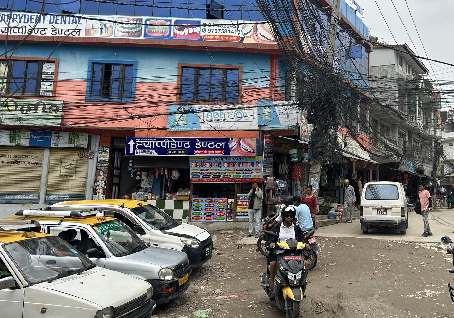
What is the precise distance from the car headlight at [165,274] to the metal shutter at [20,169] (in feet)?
40.5

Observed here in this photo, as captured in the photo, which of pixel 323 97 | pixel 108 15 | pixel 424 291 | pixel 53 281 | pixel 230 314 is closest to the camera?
pixel 53 281

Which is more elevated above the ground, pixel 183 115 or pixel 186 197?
pixel 183 115

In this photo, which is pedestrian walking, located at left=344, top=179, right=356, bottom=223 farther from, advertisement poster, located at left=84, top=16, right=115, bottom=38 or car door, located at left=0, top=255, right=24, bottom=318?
car door, located at left=0, top=255, right=24, bottom=318

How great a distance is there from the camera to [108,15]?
1747 cm

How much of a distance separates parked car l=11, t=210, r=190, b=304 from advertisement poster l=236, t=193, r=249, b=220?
8.16 metres

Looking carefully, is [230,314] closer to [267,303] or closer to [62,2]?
[267,303]

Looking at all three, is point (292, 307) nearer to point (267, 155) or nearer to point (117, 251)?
point (117, 251)

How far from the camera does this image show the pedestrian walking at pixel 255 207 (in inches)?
540

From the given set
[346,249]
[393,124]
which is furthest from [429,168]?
[346,249]

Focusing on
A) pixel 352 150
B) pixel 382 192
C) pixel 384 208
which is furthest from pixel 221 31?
pixel 384 208

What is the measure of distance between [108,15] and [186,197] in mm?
8243

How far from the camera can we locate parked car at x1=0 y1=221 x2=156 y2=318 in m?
4.68

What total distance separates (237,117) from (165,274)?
10040 mm

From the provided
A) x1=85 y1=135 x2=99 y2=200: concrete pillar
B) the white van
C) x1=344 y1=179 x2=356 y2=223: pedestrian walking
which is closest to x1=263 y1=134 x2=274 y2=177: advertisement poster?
x1=344 y1=179 x2=356 y2=223: pedestrian walking
